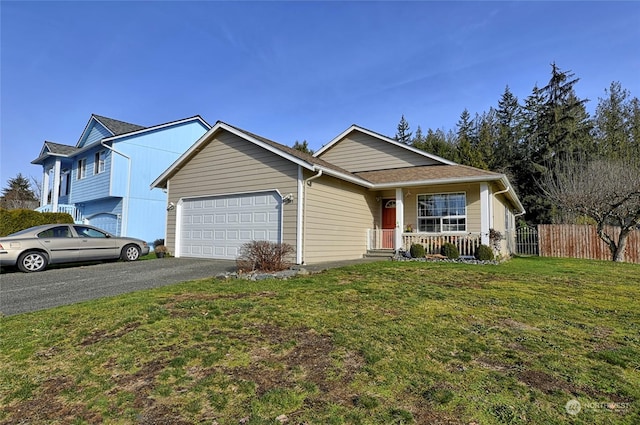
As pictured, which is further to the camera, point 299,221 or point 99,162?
point 99,162

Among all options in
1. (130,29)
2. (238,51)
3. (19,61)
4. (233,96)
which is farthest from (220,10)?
(19,61)

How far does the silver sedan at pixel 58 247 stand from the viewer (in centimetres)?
895

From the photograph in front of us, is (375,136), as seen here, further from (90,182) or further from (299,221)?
(90,182)

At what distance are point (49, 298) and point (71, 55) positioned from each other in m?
10.4

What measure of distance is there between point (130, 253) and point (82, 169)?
1186cm

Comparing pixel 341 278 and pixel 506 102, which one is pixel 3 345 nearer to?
pixel 341 278

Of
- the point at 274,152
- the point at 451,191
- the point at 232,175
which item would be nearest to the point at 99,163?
the point at 232,175

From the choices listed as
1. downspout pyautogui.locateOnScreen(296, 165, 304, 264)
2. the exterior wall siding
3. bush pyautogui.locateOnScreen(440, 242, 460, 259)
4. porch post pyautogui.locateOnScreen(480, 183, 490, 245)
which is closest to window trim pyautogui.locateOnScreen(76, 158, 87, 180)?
the exterior wall siding

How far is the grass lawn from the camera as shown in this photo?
7.87 feet

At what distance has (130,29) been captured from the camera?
1108 centimetres

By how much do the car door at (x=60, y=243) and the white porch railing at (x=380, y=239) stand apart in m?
9.97

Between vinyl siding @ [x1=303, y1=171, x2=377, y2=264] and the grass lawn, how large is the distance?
5087 mm

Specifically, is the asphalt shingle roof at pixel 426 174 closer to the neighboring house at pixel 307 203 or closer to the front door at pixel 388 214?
the neighboring house at pixel 307 203

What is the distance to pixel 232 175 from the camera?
12.1m
